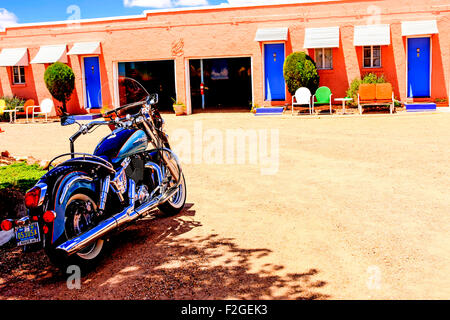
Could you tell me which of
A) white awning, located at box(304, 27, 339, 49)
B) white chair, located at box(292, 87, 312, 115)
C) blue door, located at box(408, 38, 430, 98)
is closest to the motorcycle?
white chair, located at box(292, 87, 312, 115)

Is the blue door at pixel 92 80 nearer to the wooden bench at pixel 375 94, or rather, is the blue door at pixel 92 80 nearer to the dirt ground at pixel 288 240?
the wooden bench at pixel 375 94

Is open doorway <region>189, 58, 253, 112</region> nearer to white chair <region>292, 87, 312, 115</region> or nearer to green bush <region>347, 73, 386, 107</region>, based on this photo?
white chair <region>292, 87, 312, 115</region>

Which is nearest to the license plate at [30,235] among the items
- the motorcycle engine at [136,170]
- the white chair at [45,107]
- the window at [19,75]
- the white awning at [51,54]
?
the motorcycle engine at [136,170]

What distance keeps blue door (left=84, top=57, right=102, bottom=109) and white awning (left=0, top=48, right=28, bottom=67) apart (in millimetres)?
2589

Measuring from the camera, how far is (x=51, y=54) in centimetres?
2116

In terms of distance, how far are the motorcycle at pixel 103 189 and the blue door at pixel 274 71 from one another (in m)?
14.1

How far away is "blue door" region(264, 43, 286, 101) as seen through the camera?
63.4 feet

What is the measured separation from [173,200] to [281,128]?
8.48 metres

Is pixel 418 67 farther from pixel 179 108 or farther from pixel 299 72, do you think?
pixel 179 108

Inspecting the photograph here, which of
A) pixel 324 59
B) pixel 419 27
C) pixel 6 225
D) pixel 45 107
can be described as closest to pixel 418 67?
pixel 419 27

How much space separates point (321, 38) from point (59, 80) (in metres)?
9.90

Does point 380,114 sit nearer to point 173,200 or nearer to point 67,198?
point 173,200

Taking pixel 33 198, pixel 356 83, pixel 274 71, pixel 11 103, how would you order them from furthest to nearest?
pixel 11 103 < pixel 274 71 < pixel 356 83 < pixel 33 198

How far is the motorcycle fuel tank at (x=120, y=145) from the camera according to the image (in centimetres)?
468
